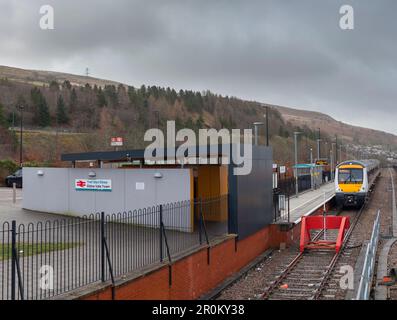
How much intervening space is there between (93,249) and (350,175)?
1097 inches

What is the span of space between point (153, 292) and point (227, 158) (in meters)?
6.69

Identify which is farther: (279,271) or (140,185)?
(140,185)

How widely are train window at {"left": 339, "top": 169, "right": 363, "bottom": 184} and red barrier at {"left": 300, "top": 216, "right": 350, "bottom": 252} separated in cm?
1377

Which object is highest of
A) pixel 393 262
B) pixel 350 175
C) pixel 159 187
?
pixel 159 187

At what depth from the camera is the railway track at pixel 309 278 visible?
13.0 metres

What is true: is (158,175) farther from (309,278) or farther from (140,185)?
(309,278)

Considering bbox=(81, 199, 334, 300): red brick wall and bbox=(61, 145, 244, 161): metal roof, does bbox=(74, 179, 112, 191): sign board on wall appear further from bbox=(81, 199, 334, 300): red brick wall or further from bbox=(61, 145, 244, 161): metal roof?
bbox=(81, 199, 334, 300): red brick wall

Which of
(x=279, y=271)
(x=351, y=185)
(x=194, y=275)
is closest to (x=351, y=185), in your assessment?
(x=351, y=185)

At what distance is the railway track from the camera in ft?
42.5

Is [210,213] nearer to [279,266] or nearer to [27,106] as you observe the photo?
[279,266]

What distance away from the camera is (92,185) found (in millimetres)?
17531

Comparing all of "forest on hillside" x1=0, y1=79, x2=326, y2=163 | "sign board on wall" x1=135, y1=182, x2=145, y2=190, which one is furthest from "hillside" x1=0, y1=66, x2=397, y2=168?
"sign board on wall" x1=135, y1=182, x2=145, y2=190
